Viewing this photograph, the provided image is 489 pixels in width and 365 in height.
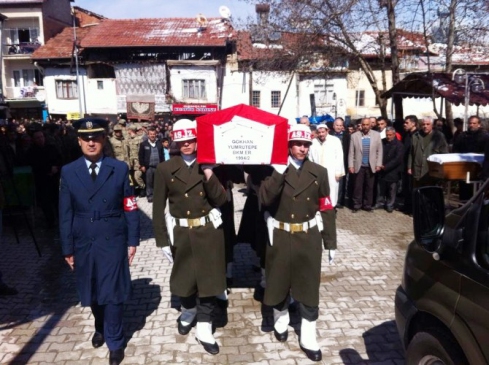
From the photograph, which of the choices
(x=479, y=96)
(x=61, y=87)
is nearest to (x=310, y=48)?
(x=479, y=96)

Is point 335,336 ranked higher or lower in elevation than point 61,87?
lower

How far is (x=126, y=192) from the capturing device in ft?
12.5

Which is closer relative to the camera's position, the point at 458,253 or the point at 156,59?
the point at 458,253

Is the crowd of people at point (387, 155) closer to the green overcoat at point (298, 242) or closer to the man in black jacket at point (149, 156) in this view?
the man in black jacket at point (149, 156)

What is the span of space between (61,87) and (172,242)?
3312 cm

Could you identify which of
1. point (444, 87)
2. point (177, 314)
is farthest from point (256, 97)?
point (177, 314)

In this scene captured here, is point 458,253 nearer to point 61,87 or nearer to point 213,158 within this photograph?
point 213,158

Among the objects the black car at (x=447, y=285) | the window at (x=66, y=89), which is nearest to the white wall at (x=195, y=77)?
the window at (x=66, y=89)

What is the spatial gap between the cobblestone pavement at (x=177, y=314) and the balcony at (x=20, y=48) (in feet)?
109

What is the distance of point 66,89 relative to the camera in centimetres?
3353

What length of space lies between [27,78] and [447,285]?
1561 inches

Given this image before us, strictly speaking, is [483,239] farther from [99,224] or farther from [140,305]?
[140,305]

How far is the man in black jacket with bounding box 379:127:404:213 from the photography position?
9.32m

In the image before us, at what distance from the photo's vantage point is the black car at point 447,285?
2150 mm
